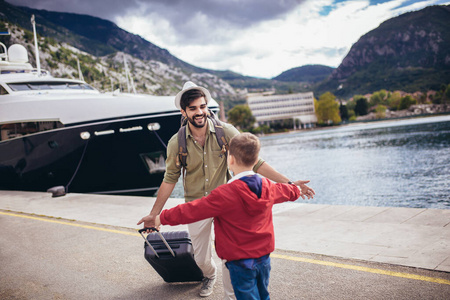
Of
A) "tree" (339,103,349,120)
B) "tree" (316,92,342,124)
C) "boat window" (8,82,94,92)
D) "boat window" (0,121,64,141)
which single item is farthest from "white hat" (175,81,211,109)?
"tree" (339,103,349,120)

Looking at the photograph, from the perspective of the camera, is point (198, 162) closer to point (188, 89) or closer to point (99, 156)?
point (188, 89)

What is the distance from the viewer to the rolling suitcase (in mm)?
3396

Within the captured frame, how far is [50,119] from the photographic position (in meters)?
10.6

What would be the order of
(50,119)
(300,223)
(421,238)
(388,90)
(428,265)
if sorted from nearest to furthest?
1. (428,265)
2. (421,238)
3. (300,223)
4. (50,119)
5. (388,90)

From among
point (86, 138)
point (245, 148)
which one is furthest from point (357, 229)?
point (86, 138)

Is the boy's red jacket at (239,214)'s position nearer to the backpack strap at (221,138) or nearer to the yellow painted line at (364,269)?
the backpack strap at (221,138)

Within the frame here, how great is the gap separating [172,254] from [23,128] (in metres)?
9.91

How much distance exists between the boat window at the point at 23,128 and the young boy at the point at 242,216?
31.6 ft

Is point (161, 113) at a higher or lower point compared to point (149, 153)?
higher

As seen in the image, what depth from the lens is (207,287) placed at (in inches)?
135

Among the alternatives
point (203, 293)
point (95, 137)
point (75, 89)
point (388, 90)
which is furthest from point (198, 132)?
point (388, 90)

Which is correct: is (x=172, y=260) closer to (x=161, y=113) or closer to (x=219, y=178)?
(x=219, y=178)

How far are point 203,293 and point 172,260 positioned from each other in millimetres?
429

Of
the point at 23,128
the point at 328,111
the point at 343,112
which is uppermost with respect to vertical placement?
the point at 23,128
